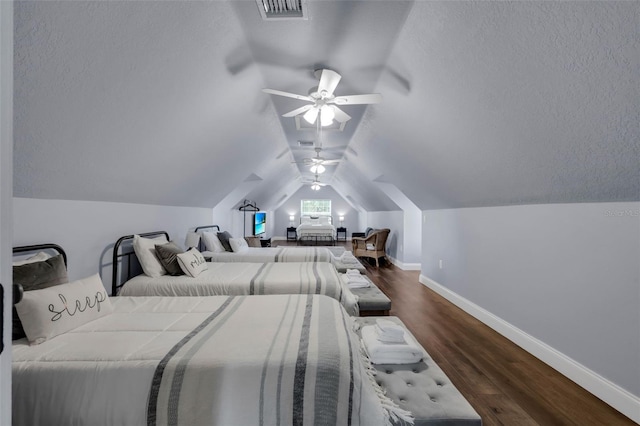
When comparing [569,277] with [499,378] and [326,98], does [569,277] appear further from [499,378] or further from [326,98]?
[326,98]

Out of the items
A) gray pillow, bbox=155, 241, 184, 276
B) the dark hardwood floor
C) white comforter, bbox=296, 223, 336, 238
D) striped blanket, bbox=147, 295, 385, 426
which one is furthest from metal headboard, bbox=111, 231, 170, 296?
white comforter, bbox=296, 223, 336, 238

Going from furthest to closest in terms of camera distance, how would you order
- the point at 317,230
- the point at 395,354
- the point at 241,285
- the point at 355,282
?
the point at 317,230, the point at 355,282, the point at 241,285, the point at 395,354

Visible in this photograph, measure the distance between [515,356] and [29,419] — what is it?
330 centimetres

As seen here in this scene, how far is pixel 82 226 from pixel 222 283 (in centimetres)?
125

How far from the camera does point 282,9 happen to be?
186 cm

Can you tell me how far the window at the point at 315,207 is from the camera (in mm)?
12602

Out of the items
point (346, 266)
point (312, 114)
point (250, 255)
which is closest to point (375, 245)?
point (346, 266)

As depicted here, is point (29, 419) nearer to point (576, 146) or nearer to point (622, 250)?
point (576, 146)

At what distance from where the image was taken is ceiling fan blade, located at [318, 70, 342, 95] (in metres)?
2.24

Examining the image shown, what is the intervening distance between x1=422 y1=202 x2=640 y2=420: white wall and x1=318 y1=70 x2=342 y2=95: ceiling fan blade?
2.16 metres

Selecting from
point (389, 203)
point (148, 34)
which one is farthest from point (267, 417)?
point (389, 203)

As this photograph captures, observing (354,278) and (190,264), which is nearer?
(190,264)

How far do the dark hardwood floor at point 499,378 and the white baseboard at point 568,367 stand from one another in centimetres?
4

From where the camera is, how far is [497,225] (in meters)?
3.12
